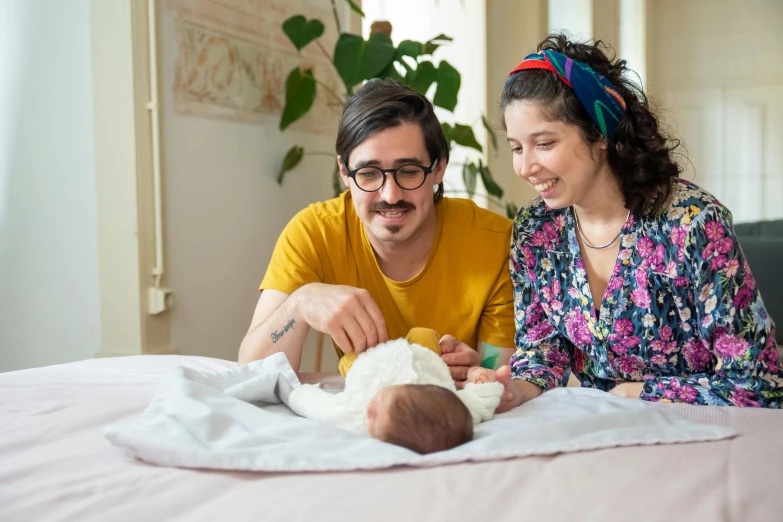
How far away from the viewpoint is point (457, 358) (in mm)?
1551

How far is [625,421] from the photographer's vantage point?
3.93ft

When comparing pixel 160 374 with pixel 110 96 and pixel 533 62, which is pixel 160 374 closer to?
pixel 533 62

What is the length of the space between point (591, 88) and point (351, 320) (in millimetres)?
665

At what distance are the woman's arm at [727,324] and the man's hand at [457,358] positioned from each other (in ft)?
1.15

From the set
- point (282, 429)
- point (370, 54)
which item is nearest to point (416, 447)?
point (282, 429)

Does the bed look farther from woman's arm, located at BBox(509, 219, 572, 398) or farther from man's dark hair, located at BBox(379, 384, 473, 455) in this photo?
woman's arm, located at BBox(509, 219, 572, 398)

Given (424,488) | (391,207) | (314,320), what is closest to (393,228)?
(391,207)

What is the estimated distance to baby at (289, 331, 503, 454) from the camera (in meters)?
1.12

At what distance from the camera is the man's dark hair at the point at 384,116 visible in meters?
1.83

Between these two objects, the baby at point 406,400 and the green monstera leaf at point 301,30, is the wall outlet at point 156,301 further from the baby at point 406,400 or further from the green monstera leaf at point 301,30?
the baby at point 406,400

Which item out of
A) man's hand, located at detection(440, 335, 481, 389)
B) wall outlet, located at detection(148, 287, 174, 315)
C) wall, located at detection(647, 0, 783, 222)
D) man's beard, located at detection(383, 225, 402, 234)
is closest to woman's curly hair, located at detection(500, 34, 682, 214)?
man's beard, located at detection(383, 225, 402, 234)

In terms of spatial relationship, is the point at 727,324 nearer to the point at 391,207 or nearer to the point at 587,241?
the point at 587,241

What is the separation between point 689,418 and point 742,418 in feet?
0.26

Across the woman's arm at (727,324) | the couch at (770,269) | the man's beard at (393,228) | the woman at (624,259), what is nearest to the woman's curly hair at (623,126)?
the woman at (624,259)
